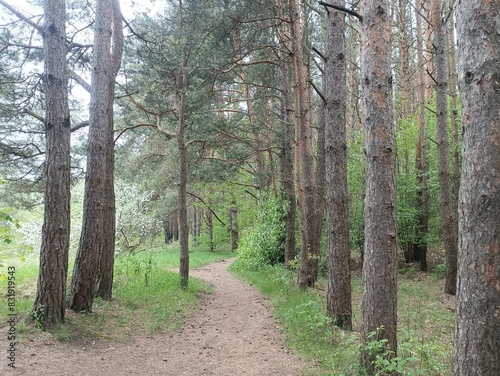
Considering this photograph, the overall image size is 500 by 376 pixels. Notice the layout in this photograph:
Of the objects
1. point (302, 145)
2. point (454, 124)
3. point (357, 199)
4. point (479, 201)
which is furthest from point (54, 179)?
point (454, 124)

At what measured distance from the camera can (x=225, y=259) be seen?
69.3ft

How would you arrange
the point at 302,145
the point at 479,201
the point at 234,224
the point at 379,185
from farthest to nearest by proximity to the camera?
the point at 234,224
the point at 302,145
the point at 379,185
the point at 479,201

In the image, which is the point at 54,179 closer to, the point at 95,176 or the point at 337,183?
the point at 95,176

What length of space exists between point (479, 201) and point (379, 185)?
175 cm

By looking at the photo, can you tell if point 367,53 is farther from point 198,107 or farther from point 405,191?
point 405,191

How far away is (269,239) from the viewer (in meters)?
14.6

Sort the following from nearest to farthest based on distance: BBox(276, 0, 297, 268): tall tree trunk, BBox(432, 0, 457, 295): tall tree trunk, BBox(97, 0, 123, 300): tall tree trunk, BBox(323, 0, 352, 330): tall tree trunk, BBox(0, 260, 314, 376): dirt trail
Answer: BBox(0, 260, 314, 376): dirt trail
BBox(323, 0, 352, 330): tall tree trunk
BBox(97, 0, 123, 300): tall tree trunk
BBox(432, 0, 457, 295): tall tree trunk
BBox(276, 0, 297, 268): tall tree trunk

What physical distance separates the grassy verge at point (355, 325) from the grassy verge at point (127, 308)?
226 centimetres

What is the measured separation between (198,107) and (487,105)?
379 inches

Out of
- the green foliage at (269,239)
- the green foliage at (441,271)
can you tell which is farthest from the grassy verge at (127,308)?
the green foliage at (441,271)

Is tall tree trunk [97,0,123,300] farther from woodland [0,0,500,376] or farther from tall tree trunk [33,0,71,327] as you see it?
tall tree trunk [33,0,71,327]

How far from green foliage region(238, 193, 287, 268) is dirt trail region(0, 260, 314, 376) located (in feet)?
21.6

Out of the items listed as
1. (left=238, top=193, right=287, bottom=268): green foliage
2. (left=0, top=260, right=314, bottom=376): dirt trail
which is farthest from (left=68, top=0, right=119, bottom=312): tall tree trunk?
(left=238, top=193, right=287, bottom=268): green foliage

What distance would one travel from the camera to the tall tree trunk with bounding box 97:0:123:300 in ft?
25.0
